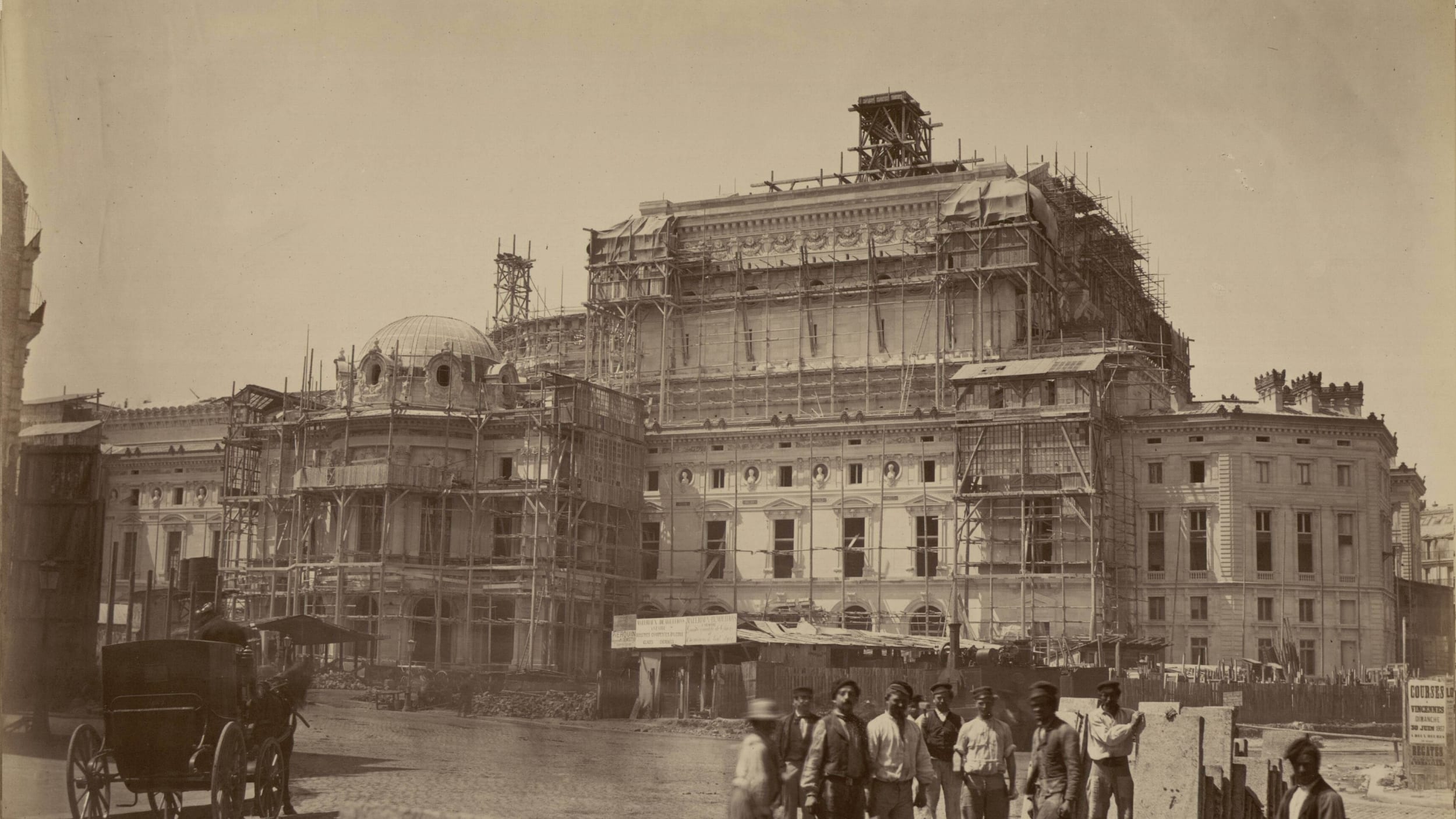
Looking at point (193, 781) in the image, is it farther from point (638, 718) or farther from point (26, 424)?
point (638, 718)

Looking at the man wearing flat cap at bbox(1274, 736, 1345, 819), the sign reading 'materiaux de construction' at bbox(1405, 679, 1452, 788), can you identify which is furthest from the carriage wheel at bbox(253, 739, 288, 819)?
the sign reading 'materiaux de construction' at bbox(1405, 679, 1452, 788)

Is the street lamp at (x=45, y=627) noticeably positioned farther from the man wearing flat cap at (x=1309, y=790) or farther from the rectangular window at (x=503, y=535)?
the rectangular window at (x=503, y=535)

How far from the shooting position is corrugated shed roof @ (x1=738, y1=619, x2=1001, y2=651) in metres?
46.4

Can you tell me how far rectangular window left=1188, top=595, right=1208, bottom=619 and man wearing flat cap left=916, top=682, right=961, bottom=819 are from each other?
4083cm

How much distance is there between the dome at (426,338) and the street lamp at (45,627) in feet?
119

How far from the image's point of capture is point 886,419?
6078 centimetres

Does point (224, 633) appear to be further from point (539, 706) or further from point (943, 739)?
point (539, 706)

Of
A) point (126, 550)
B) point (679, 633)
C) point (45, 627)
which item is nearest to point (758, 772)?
point (45, 627)

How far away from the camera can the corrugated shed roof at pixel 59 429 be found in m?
25.7

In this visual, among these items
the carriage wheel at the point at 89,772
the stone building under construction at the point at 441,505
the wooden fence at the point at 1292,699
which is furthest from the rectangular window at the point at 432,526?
the carriage wheel at the point at 89,772

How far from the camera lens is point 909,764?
55.2ft

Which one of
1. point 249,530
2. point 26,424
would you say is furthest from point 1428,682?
point 249,530

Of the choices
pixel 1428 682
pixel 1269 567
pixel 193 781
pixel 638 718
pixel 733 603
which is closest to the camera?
pixel 193 781

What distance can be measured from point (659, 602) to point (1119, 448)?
751 inches
